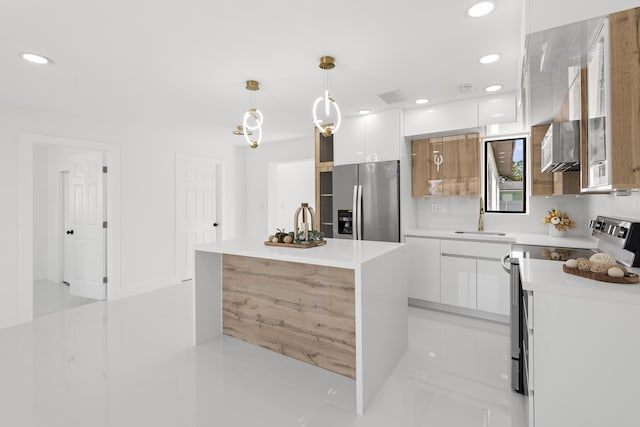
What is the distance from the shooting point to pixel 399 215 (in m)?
3.92

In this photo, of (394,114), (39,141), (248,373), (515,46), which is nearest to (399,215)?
(394,114)

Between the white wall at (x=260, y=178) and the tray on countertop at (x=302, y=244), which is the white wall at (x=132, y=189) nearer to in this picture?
the white wall at (x=260, y=178)

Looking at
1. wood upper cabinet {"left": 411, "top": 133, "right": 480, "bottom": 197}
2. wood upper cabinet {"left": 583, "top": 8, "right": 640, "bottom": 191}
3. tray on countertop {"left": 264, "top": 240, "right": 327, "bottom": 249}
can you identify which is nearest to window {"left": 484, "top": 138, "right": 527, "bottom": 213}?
wood upper cabinet {"left": 411, "top": 133, "right": 480, "bottom": 197}

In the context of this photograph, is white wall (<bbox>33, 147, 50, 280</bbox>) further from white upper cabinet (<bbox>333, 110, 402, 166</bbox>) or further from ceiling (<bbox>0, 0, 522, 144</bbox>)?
white upper cabinet (<bbox>333, 110, 402, 166</bbox>)

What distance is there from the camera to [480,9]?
1895mm

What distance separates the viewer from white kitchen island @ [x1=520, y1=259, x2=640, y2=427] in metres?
1.21

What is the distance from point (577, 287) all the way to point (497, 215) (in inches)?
112

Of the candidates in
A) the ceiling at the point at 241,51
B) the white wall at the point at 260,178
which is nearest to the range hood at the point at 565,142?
the ceiling at the point at 241,51

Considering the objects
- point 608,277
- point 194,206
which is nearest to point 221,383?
point 608,277

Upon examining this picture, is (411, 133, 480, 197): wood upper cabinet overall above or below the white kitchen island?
above

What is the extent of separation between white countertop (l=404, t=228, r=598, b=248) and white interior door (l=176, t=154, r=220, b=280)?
3646 mm

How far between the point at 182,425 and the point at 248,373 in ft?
2.12

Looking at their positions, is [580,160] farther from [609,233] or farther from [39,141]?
[39,141]

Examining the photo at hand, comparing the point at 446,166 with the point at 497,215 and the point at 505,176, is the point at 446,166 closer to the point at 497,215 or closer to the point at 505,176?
the point at 505,176
